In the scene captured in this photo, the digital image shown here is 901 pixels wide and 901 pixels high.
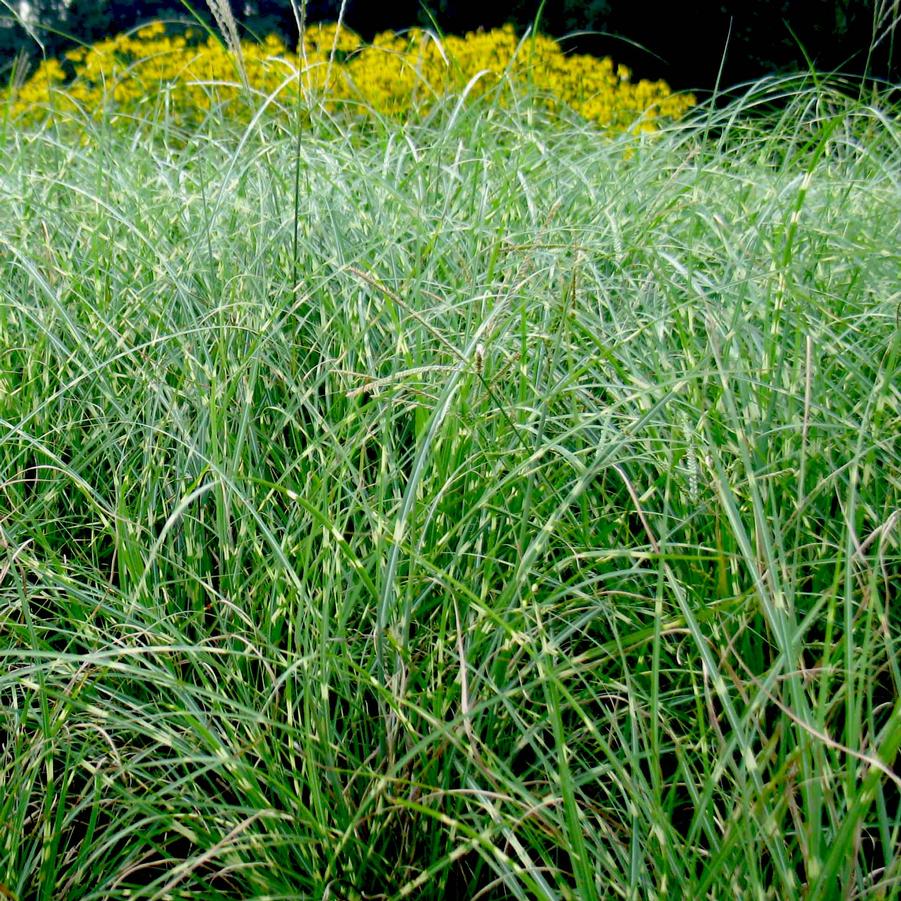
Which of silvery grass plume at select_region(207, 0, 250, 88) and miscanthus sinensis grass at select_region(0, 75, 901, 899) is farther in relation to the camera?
silvery grass plume at select_region(207, 0, 250, 88)

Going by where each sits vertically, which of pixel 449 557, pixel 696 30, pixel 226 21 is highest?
pixel 226 21

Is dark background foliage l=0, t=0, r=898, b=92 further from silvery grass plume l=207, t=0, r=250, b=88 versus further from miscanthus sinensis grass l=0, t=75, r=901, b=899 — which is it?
silvery grass plume l=207, t=0, r=250, b=88

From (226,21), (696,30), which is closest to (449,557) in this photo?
(226,21)

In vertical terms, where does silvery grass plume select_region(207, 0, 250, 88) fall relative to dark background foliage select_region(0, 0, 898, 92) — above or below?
above

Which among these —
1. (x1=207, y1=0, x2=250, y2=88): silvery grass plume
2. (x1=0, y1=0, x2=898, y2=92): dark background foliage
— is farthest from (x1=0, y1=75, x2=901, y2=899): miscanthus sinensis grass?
(x1=0, y1=0, x2=898, y2=92): dark background foliage

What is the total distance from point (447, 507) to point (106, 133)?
5.90 ft

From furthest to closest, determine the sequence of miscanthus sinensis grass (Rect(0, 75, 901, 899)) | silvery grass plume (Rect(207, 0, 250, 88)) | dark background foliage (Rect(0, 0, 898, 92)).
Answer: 1. dark background foliage (Rect(0, 0, 898, 92))
2. silvery grass plume (Rect(207, 0, 250, 88))
3. miscanthus sinensis grass (Rect(0, 75, 901, 899))

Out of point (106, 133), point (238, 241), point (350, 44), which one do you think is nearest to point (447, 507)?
point (238, 241)

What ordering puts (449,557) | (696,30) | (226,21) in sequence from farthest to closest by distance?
(696,30)
(226,21)
(449,557)

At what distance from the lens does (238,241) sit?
2.19 metres

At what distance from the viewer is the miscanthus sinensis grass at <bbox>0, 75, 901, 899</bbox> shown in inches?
43.4

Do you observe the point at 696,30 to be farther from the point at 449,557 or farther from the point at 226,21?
the point at 449,557

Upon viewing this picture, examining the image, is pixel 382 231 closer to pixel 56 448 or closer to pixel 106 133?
pixel 56 448

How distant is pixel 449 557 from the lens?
1.45m
